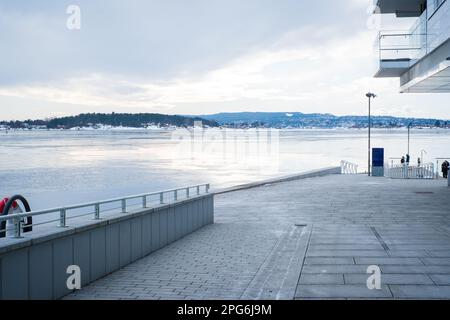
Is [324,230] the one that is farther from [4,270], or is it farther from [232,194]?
[232,194]

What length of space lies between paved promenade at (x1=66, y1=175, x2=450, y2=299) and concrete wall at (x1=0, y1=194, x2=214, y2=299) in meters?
0.29

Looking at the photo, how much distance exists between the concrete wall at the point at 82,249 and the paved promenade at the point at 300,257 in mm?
292

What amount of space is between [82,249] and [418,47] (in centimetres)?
1941

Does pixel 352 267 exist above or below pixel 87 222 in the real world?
below

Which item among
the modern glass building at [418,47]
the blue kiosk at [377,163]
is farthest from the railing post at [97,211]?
the blue kiosk at [377,163]

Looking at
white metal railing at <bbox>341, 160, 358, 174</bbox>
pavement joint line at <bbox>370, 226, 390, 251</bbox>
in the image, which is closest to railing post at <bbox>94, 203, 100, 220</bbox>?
pavement joint line at <bbox>370, 226, 390, 251</bbox>

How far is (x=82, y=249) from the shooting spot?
355 inches

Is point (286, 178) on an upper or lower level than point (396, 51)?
lower

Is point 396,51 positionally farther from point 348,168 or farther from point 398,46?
point 348,168

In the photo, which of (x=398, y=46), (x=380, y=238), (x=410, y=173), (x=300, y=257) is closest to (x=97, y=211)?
(x=300, y=257)
